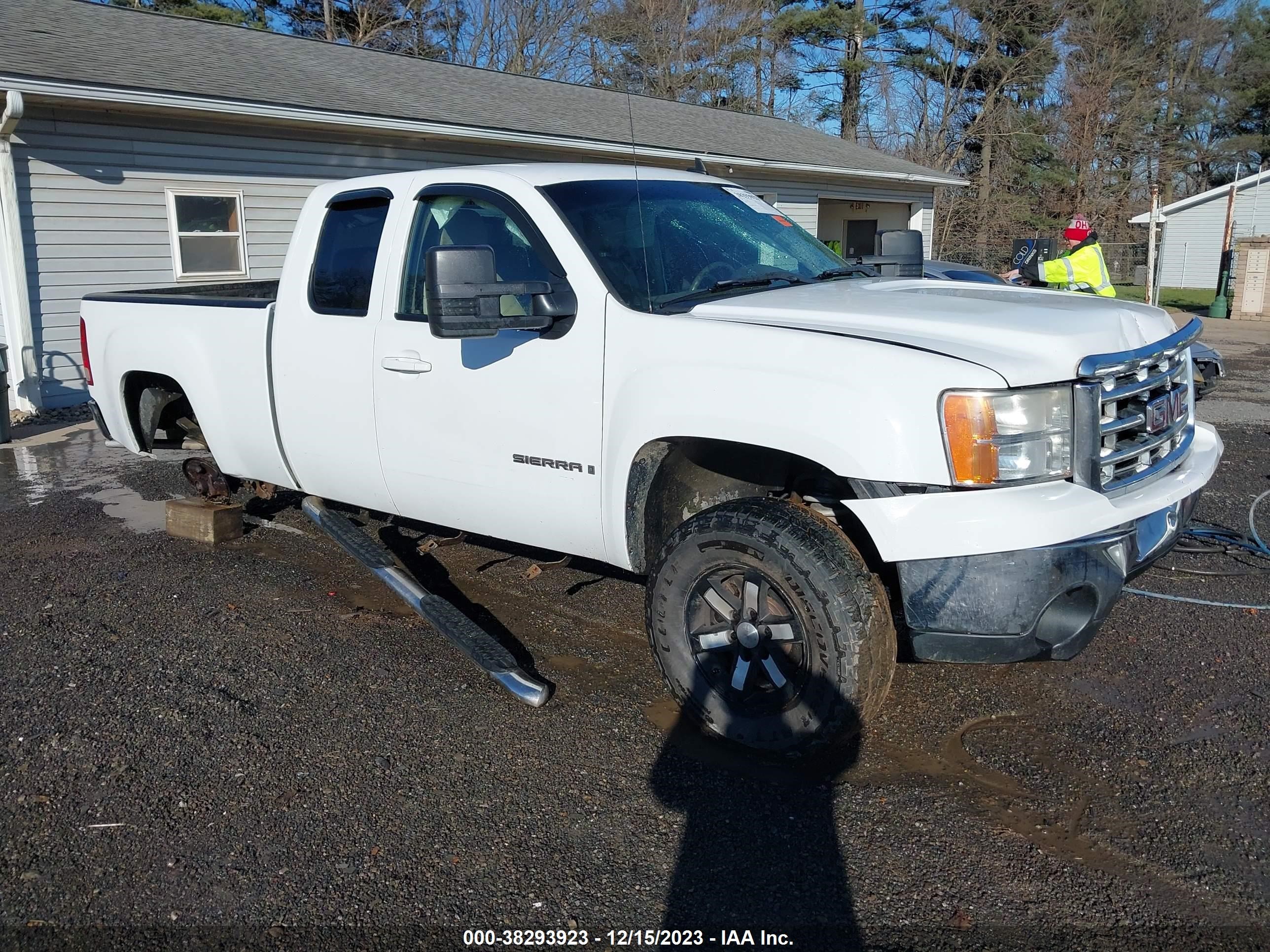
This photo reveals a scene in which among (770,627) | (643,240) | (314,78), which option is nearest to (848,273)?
(643,240)

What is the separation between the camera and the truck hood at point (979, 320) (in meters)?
3.31

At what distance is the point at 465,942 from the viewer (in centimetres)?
280

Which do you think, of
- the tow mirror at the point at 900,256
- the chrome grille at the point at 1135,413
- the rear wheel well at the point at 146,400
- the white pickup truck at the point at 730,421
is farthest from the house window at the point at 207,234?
the chrome grille at the point at 1135,413

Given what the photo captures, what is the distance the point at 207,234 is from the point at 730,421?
11.0 meters

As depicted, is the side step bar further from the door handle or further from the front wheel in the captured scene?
the door handle

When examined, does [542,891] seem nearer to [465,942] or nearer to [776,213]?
[465,942]

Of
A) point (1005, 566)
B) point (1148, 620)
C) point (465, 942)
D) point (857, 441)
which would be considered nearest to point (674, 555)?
point (857, 441)

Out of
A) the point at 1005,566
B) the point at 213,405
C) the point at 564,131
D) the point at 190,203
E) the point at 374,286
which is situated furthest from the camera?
the point at 564,131

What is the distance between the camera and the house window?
1247 cm

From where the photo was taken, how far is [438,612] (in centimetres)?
452

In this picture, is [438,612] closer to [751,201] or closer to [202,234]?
[751,201]

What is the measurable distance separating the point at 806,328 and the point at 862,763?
1507mm

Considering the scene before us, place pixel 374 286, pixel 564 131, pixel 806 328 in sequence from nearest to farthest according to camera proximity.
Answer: pixel 806 328, pixel 374 286, pixel 564 131

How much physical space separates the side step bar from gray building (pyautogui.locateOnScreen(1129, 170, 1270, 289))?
41042mm
